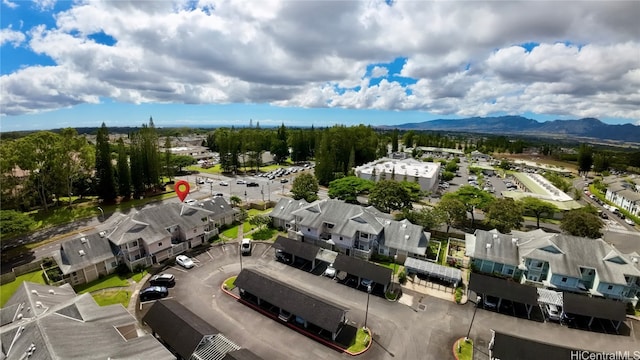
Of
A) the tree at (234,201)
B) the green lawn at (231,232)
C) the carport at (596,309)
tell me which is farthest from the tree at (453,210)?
the tree at (234,201)

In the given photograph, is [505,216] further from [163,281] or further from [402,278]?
[163,281]

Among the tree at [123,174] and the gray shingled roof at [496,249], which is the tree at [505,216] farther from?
the tree at [123,174]

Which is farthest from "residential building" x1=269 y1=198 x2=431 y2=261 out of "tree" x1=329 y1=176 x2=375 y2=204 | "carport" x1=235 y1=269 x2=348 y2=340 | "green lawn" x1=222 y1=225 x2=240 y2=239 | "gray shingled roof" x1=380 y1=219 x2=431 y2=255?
"tree" x1=329 y1=176 x2=375 y2=204

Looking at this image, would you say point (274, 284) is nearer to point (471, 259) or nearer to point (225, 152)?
point (471, 259)

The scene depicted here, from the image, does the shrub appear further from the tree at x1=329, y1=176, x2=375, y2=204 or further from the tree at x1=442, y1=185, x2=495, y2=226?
the tree at x1=329, y1=176, x2=375, y2=204

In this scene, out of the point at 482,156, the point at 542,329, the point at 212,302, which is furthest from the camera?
the point at 482,156

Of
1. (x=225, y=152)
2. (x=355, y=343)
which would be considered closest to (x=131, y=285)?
(x=355, y=343)

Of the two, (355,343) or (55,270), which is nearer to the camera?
(355,343)
